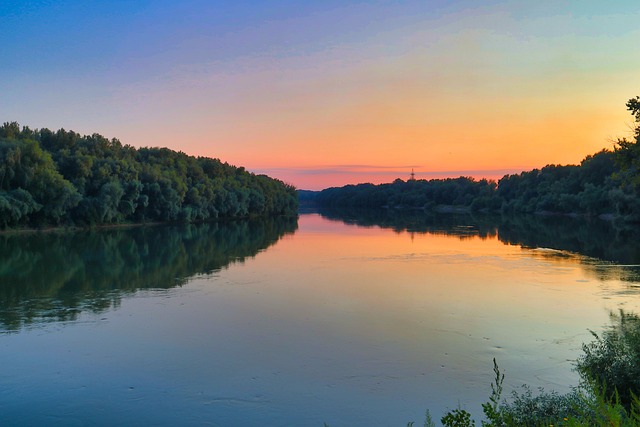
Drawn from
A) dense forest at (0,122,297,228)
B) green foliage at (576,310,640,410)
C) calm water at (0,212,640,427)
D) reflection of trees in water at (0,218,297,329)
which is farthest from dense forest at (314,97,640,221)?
dense forest at (0,122,297,228)

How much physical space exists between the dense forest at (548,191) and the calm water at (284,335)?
20.8ft

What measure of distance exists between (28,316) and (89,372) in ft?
17.4

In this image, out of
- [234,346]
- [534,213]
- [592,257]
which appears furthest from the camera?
[534,213]

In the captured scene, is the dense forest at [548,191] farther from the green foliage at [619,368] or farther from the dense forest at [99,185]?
the dense forest at [99,185]

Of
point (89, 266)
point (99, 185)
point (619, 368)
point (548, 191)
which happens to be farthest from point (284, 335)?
point (548, 191)

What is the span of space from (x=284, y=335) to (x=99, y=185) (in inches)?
1670

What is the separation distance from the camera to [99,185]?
161 feet

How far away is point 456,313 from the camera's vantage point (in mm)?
14594

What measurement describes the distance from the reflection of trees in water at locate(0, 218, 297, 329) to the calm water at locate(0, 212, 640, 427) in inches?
5.8

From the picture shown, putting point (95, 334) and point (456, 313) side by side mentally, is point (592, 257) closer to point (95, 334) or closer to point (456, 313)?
point (456, 313)

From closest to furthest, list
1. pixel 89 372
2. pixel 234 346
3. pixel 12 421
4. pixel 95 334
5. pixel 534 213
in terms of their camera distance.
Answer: pixel 12 421, pixel 89 372, pixel 234 346, pixel 95 334, pixel 534 213

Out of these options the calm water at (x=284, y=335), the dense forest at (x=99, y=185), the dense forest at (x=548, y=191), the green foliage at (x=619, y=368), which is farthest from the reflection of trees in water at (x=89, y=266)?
the dense forest at (x=548, y=191)

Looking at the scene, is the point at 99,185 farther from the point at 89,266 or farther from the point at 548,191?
the point at 548,191

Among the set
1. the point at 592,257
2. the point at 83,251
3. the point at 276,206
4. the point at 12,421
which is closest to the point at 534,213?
the point at 276,206
